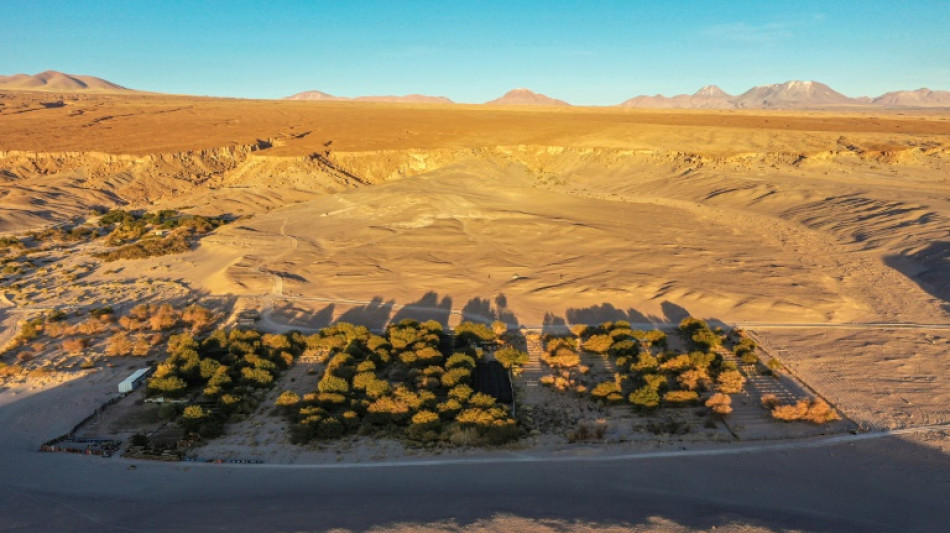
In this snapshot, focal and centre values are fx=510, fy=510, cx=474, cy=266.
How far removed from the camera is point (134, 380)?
20.2 m

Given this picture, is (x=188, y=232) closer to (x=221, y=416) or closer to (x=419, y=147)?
(x=221, y=416)

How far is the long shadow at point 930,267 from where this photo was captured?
27523 mm

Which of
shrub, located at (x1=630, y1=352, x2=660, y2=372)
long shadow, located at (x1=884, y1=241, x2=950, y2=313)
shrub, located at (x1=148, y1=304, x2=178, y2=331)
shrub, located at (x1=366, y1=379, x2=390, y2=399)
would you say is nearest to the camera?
shrub, located at (x1=366, y1=379, x2=390, y2=399)

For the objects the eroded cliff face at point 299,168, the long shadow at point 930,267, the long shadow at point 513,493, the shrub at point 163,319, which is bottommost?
the long shadow at point 513,493

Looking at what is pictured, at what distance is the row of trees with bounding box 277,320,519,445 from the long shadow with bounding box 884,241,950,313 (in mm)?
24465

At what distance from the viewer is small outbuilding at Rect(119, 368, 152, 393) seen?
65.1 ft

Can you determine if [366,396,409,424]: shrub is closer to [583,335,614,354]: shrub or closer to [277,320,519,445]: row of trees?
[277,320,519,445]: row of trees

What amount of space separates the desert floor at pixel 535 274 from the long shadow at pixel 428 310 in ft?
1.06

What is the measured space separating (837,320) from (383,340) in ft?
72.2

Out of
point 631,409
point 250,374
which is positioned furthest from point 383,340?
point 631,409

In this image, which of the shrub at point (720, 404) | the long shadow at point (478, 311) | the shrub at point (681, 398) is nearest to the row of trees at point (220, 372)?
the long shadow at point (478, 311)

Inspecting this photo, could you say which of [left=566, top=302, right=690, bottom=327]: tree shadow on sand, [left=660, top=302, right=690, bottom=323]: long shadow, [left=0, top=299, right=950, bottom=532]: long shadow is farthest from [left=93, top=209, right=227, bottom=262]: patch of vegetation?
[left=660, top=302, right=690, bottom=323]: long shadow

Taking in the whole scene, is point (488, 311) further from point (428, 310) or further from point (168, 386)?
point (168, 386)

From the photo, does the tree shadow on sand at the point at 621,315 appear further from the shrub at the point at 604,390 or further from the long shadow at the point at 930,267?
the long shadow at the point at 930,267
